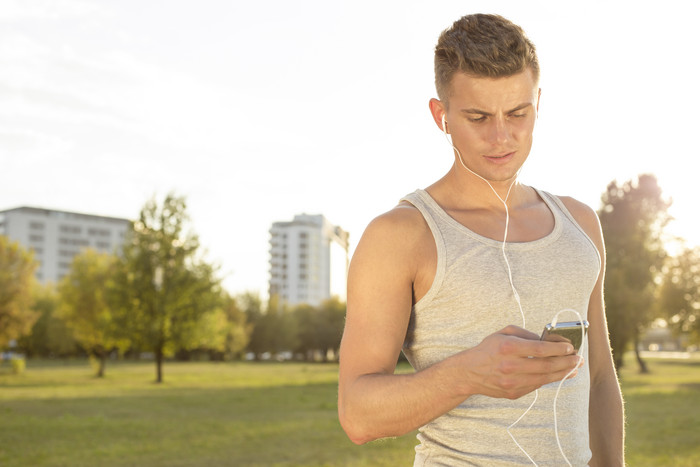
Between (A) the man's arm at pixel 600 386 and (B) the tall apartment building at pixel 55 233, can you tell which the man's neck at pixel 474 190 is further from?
(B) the tall apartment building at pixel 55 233

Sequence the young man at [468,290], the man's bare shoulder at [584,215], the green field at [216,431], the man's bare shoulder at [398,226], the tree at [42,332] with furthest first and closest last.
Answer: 1. the tree at [42,332]
2. the green field at [216,431]
3. the man's bare shoulder at [584,215]
4. the man's bare shoulder at [398,226]
5. the young man at [468,290]

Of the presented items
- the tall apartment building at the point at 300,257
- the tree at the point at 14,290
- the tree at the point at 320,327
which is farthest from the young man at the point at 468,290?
the tall apartment building at the point at 300,257

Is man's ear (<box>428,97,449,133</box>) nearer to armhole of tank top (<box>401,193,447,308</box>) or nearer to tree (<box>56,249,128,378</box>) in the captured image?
armhole of tank top (<box>401,193,447,308</box>)

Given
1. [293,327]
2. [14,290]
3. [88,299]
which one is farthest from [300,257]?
[14,290]

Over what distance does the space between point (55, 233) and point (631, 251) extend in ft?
528

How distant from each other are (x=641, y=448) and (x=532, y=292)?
15370 millimetres

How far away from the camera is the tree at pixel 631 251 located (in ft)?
140

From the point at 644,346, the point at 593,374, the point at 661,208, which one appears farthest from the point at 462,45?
the point at 644,346

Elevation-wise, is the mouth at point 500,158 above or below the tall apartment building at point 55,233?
below

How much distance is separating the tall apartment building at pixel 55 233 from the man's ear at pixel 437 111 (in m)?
179

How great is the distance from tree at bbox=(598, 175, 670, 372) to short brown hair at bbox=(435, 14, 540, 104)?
137 feet

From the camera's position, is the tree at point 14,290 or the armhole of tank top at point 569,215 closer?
the armhole of tank top at point 569,215

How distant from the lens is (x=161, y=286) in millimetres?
42656

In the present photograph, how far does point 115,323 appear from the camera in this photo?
140ft
